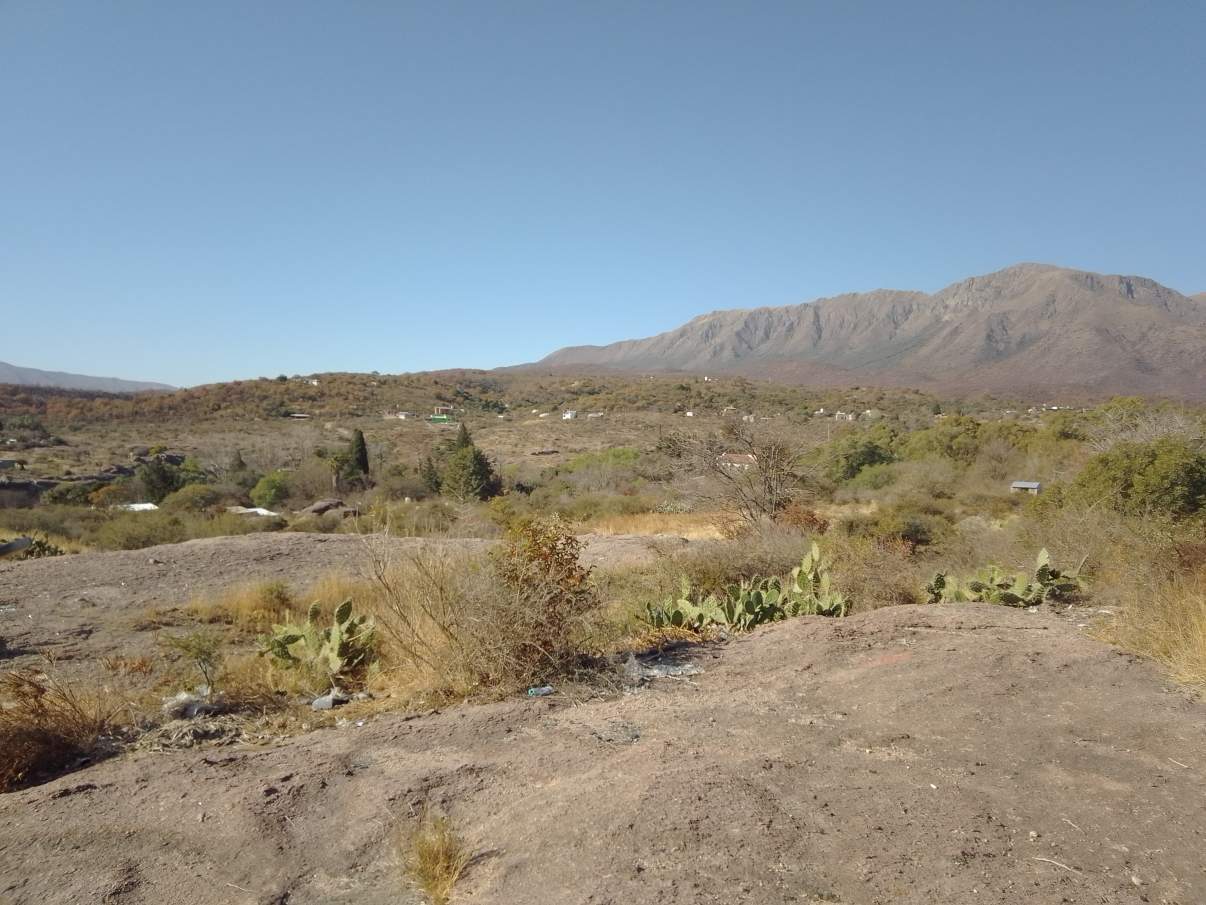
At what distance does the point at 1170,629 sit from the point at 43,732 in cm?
753

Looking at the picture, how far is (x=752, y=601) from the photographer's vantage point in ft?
23.1

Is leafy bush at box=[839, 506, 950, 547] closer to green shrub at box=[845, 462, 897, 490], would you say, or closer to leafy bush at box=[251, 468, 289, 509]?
green shrub at box=[845, 462, 897, 490]

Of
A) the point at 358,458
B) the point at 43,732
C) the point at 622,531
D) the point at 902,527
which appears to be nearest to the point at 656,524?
the point at 622,531

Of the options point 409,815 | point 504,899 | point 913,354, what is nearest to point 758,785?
point 504,899

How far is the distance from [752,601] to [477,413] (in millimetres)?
55678

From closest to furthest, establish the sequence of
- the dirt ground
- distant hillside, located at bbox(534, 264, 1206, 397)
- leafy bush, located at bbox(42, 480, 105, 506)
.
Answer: the dirt ground
leafy bush, located at bbox(42, 480, 105, 506)
distant hillside, located at bbox(534, 264, 1206, 397)

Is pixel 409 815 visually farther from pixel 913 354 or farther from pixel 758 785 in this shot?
pixel 913 354

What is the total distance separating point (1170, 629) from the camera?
16.1ft

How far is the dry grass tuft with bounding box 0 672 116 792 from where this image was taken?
3.98 meters

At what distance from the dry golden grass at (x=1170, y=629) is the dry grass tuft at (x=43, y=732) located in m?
7.06

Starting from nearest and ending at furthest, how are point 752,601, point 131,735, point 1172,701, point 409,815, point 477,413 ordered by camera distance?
point 409,815
point 1172,701
point 131,735
point 752,601
point 477,413

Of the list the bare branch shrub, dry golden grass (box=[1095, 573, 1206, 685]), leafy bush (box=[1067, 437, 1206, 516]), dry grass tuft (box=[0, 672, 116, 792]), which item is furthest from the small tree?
dry grass tuft (box=[0, 672, 116, 792])

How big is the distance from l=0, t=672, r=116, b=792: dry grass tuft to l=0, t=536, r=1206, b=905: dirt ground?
0.95 feet

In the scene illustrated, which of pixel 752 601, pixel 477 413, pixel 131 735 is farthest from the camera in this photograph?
pixel 477 413
